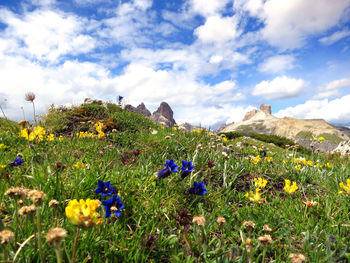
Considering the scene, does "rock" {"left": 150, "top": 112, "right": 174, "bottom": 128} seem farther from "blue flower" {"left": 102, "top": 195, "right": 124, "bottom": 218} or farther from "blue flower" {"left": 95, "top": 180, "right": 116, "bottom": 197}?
"blue flower" {"left": 102, "top": 195, "right": 124, "bottom": 218}

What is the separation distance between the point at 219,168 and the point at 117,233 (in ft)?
8.37

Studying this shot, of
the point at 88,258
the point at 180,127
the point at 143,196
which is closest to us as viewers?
the point at 88,258

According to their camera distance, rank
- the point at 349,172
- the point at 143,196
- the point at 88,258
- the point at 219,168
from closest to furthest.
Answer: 1. the point at 88,258
2. the point at 143,196
3. the point at 219,168
4. the point at 349,172

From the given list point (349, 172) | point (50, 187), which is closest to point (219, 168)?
point (50, 187)

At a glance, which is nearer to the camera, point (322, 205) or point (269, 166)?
point (322, 205)

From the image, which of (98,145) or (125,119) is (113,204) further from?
(125,119)

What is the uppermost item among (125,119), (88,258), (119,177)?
(125,119)

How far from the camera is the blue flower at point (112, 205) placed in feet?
7.00

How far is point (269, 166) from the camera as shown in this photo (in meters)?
5.07

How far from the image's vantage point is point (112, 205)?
222 cm

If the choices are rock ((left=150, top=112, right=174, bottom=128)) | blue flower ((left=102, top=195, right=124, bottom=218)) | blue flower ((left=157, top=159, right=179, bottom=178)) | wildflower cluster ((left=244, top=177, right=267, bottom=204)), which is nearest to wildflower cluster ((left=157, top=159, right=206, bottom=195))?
blue flower ((left=157, top=159, right=179, bottom=178))

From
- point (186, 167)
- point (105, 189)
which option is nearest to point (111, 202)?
point (105, 189)

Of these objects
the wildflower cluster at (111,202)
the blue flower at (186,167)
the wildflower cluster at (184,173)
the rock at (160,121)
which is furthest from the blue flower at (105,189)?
the rock at (160,121)

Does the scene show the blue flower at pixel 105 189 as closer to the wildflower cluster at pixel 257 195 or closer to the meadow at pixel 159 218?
the meadow at pixel 159 218
